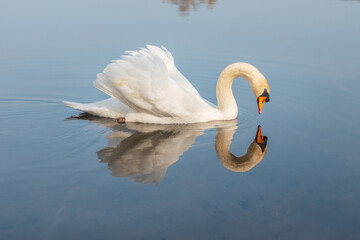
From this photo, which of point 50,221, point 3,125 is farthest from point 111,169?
point 3,125

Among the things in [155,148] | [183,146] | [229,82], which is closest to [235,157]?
[183,146]

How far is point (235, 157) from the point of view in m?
7.64

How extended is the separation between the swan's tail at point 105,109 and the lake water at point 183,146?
185 mm

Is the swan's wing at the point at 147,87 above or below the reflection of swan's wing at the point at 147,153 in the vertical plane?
above

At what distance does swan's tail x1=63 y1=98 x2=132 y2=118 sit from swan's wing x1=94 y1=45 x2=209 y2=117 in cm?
40

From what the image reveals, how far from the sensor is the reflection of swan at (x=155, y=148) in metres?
7.00

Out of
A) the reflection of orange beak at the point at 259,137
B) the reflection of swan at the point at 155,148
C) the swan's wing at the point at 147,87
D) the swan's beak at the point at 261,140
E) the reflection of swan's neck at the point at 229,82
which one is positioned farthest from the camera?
the reflection of swan's neck at the point at 229,82

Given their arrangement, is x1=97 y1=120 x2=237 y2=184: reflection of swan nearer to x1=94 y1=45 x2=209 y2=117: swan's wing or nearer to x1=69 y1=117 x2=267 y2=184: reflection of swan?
x1=69 y1=117 x2=267 y2=184: reflection of swan

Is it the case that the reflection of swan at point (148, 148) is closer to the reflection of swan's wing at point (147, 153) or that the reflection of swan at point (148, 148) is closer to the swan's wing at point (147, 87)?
the reflection of swan's wing at point (147, 153)

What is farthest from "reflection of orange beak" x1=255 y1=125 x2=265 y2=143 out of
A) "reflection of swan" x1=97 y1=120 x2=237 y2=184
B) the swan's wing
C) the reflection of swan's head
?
the swan's wing

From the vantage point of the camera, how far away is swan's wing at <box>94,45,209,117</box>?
8.55 meters

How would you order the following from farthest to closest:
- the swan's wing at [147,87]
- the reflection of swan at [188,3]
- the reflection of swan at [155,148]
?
the reflection of swan at [188,3] < the swan's wing at [147,87] < the reflection of swan at [155,148]

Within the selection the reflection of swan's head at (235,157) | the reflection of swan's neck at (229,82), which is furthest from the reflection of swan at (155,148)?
the reflection of swan's neck at (229,82)

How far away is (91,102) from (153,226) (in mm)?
4865
